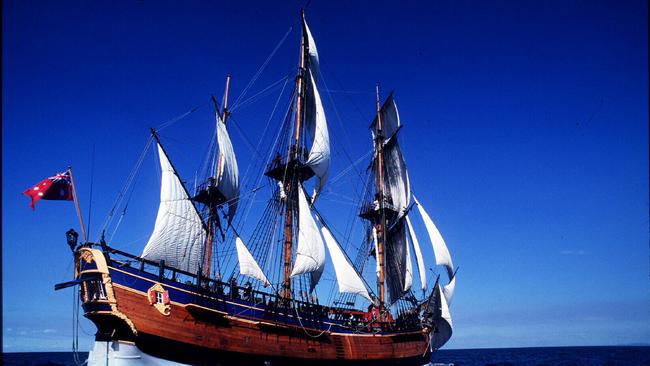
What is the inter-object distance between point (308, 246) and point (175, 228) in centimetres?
921

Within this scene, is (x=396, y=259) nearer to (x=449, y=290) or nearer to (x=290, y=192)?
(x=449, y=290)

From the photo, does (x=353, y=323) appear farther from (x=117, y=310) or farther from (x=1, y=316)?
(x=1, y=316)

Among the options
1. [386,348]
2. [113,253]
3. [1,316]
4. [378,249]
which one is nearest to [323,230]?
[386,348]

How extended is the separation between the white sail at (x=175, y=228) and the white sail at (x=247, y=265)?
10.9 ft

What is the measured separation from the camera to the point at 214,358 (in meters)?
22.7

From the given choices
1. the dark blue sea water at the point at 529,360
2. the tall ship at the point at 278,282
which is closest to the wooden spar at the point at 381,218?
the tall ship at the point at 278,282

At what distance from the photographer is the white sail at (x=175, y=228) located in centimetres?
2747

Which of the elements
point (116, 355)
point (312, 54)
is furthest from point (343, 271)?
point (312, 54)

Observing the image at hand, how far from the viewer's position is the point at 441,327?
41.3 metres

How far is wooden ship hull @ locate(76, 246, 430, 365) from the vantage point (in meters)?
20.5

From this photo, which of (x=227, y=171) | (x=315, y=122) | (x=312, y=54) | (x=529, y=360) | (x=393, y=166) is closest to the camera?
(x=227, y=171)

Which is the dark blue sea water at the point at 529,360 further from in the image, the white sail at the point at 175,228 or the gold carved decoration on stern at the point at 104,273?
the gold carved decoration on stern at the point at 104,273

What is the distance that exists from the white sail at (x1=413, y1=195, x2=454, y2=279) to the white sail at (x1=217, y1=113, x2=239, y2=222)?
21126 millimetres

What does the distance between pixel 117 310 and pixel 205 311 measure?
4194 mm
